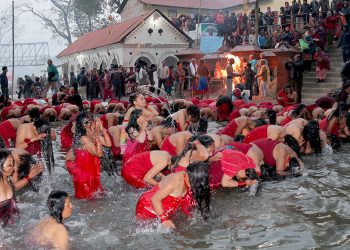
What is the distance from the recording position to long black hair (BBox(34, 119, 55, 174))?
343 inches

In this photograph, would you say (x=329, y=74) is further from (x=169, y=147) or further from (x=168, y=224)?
(x=168, y=224)

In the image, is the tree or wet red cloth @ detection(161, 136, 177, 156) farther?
the tree

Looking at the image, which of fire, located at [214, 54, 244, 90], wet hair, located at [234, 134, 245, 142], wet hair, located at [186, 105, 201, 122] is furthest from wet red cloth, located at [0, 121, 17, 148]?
fire, located at [214, 54, 244, 90]

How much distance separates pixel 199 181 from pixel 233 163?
1.25 metres

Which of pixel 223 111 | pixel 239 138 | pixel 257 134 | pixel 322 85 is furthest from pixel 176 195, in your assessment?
pixel 322 85

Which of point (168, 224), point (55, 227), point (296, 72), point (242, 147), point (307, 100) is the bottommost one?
point (168, 224)

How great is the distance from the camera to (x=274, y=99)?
18344 millimetres

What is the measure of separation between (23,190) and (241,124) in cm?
438

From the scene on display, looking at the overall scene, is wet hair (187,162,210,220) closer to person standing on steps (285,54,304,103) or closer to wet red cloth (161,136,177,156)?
wet red cloth (161,136,177,156)

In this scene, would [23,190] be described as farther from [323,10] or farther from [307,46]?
[323,10]

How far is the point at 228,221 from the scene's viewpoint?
6.06 meters

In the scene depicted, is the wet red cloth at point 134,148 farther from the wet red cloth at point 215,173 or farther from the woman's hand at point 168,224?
the woman's hand at point 168,224

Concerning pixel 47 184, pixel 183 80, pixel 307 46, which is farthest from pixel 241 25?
pixel 47 184

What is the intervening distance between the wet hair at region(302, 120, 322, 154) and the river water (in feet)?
3.74
